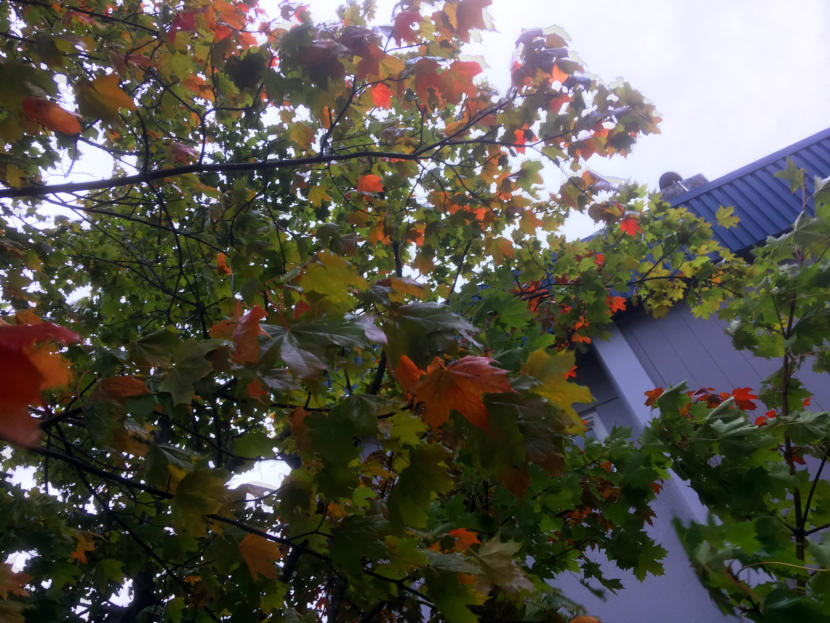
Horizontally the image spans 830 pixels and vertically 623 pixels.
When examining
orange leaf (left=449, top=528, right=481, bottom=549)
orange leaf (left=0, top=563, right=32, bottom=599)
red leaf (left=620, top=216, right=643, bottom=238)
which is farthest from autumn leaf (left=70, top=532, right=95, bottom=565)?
red leaf (left=620, top=216, right=643, bottom=238)

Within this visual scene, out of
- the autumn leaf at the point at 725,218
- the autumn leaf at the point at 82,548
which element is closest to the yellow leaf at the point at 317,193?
the autumn leaf at the point at 82,548

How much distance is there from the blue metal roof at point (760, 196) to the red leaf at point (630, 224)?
5.31 feet

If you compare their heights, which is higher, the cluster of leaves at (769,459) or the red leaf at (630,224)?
the red leaf at (630,224)

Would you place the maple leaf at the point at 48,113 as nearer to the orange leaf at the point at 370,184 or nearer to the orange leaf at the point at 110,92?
the orange leaf at the point at 110,92

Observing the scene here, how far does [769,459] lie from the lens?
1851 mm

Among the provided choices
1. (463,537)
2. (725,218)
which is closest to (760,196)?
(725,218)

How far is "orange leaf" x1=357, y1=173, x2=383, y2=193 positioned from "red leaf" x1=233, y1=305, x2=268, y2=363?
2568 mm

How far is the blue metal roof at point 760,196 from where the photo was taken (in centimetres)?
497

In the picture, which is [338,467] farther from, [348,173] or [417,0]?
[348,173]

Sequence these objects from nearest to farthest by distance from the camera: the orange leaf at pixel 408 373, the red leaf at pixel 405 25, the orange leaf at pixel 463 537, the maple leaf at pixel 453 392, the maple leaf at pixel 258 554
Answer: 1. the maple leaf at pixel 453 392
2. the orange leaf at pixel 408 373
3. the maple leaf at pixel 258 554
4. the orange leaf at pixel 463 537
5. the red leaf at pixel 405 25

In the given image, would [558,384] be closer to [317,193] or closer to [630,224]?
[317,193]

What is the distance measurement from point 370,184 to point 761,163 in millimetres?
4838

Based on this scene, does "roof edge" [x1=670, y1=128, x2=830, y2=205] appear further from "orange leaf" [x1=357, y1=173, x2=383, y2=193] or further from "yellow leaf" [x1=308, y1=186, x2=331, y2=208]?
"yellow leaf" [x1=308, y1=186, x2=331, y2=208]

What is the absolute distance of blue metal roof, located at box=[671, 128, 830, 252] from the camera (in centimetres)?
497
